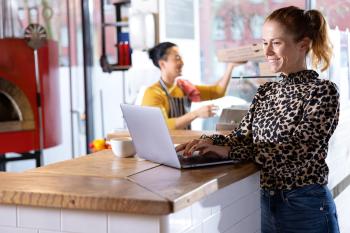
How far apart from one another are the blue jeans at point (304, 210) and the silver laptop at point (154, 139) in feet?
0.70

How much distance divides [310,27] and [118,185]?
0.89 m

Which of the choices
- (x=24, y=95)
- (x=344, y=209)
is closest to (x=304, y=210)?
(x=344, y=209)

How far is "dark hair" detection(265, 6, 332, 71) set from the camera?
1964 mm

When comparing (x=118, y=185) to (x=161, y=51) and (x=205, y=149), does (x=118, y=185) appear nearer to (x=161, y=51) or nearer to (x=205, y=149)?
(x=205, y=149)

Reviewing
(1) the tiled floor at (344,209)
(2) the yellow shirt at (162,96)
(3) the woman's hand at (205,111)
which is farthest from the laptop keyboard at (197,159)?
(3) the woman's hand at (205,111)

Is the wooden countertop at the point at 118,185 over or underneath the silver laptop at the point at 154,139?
underneath

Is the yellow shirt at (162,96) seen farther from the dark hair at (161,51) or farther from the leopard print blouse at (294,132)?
the leopard print blouse at (294,132)

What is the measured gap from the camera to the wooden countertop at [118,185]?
4.57ft

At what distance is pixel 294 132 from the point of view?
184 cm

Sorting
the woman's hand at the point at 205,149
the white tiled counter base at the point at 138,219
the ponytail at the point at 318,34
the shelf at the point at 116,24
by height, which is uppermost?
the shelf at the point at 116,24

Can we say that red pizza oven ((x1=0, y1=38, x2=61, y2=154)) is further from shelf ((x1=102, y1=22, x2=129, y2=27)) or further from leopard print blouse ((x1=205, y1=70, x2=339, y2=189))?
leopard print blouse ((x1=205, y1=70, x2=339, y2=189))

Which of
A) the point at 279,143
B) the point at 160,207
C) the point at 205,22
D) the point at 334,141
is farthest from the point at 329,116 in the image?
the point at 205,22

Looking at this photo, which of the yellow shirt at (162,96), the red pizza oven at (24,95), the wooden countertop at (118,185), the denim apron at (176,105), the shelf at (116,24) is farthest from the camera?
the shelf at (116,24)

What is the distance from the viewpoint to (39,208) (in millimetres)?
1536
